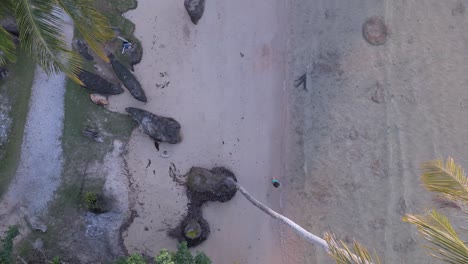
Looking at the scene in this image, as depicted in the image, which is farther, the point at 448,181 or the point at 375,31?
the point at 375,31

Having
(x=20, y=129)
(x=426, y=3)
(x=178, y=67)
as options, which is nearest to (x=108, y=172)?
(x=20, y=129)

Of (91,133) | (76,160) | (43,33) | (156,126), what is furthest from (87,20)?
(76,160)

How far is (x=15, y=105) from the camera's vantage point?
11.4 metres

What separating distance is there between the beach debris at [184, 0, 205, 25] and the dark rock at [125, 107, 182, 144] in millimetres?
2810

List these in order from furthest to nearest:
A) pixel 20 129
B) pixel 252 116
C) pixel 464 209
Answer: pixel 252 116, pixel 20 129, pixel 464 209

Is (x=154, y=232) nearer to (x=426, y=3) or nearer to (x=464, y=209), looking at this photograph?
(x=464, y=209)

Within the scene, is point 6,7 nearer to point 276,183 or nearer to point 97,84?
point 97,84

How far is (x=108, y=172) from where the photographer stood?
1179 cm

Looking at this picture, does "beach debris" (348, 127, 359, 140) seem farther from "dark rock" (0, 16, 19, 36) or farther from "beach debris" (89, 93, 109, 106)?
"dark rock" (0, 16, 19, 36)

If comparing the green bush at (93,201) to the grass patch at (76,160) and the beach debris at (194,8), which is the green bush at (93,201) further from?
the beach debris at (194,8)

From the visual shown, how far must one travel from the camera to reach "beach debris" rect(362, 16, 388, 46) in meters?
11.7

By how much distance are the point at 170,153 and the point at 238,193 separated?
216 centimetres

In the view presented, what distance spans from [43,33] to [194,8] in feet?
15.2

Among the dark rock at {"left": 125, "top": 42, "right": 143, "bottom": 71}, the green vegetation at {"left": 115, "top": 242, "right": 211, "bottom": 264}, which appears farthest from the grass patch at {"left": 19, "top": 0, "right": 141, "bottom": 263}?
the green vegetation at {"left": 115, "top": 242, "right": 211, "bottom": 264}
